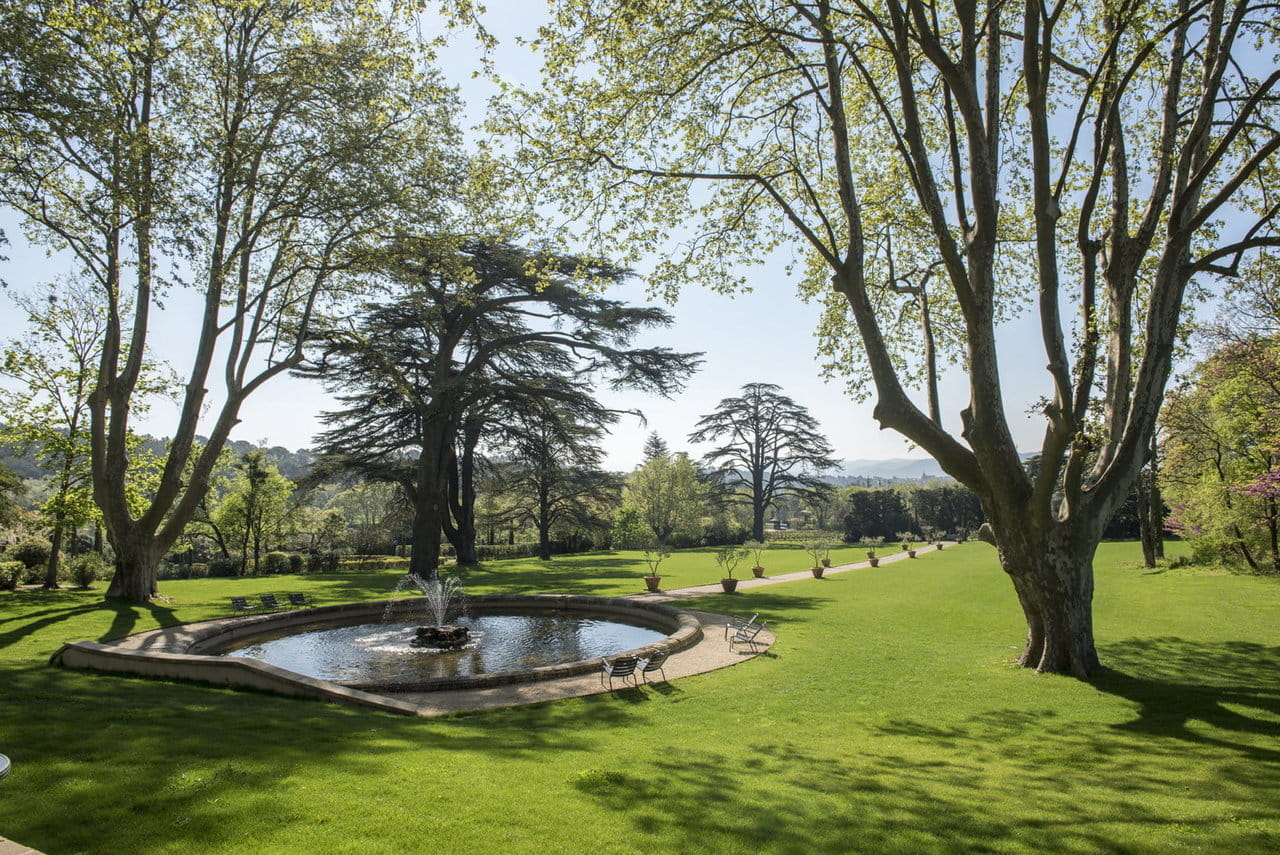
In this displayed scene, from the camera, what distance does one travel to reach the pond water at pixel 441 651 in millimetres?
11453

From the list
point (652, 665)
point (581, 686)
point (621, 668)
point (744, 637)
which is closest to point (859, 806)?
Result: point (621, 668)

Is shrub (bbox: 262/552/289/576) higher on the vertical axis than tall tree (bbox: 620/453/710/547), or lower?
lower

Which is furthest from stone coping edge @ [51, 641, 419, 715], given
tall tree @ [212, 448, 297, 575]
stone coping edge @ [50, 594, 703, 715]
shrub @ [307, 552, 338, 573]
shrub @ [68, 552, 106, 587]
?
tall tree @ [212, 448, 297, 575]

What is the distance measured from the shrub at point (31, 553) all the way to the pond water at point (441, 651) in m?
15.1

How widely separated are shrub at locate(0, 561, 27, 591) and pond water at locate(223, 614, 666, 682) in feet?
41.9

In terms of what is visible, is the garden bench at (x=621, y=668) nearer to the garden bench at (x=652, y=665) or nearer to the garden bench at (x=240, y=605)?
the garden bench at (x=652, y=665)

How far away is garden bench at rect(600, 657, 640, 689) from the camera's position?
9.54 m

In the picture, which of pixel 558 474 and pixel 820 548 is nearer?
pixel 820 548

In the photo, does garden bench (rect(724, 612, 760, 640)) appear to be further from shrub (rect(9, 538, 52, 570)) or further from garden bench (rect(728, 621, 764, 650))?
shrub (rect(9, 538, 52, 570))

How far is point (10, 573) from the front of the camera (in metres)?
20.3

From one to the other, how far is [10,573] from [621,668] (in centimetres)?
2199

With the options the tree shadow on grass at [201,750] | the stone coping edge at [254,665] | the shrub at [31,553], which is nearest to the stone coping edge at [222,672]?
the stone coping edge at [254,665]

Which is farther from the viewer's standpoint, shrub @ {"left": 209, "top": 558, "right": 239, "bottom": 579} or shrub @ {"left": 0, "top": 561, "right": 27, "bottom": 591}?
shrub @ {"left": 209, "top": 558, "right": 239, "bottom": 579}

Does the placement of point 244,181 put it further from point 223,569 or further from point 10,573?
point 223,569
